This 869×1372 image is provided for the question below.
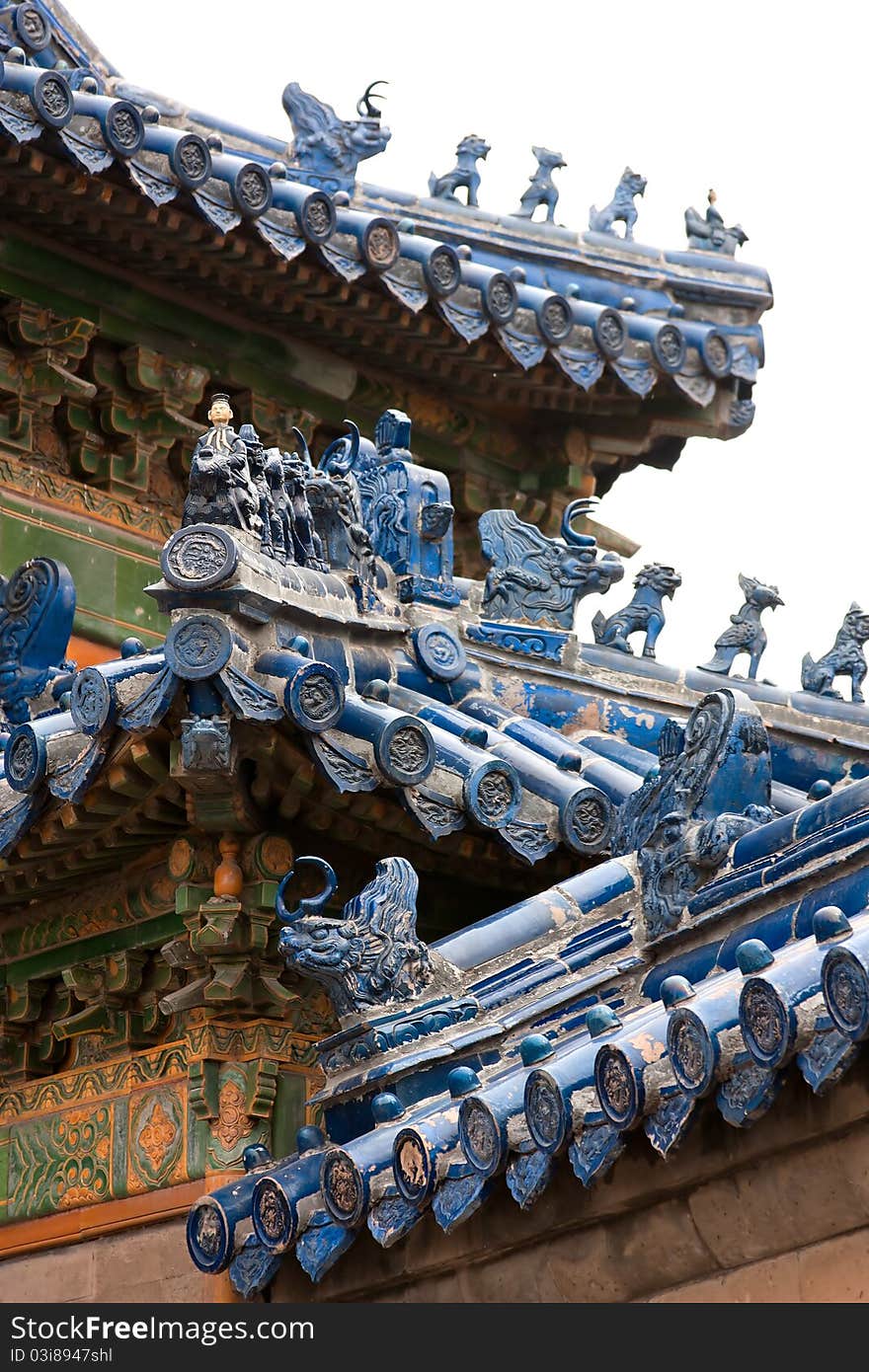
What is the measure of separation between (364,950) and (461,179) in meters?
9.11

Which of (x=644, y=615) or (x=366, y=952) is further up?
(x=644, y=615)

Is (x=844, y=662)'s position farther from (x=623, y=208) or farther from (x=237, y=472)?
(x=623, y=208)

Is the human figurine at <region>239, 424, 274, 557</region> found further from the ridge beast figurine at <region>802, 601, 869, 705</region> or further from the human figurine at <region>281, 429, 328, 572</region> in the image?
the ridge beast figurine at <region>802, 601, 869, 705</region>

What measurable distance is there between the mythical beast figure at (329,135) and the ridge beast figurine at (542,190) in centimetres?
172

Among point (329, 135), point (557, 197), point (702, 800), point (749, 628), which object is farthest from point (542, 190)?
point (702, 800)

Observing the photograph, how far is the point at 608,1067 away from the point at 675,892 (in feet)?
6.38

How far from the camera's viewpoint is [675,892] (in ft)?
33.4

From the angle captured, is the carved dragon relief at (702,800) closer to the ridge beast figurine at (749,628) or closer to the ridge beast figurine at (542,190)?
the ridge beast figurine at (749,628)

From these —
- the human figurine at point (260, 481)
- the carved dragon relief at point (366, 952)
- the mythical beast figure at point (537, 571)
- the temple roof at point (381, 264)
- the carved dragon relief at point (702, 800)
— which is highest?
the temple roof at point (381, 264)

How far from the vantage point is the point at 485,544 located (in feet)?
44.4

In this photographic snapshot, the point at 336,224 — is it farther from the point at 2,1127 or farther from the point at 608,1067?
the point at 608,1067

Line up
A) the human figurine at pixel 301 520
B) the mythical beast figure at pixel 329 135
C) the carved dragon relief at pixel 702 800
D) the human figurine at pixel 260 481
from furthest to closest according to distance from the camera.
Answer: the mythical beast figure at pixel 329 135, the human figurine at pixel 301 520, the human figurine at pixel 260 481, the carved dragon relief at pixel 702 800

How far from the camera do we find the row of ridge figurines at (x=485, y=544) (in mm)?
11469

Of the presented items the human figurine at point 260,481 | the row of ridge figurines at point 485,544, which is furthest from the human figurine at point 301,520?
the human figurine at point 260,481
